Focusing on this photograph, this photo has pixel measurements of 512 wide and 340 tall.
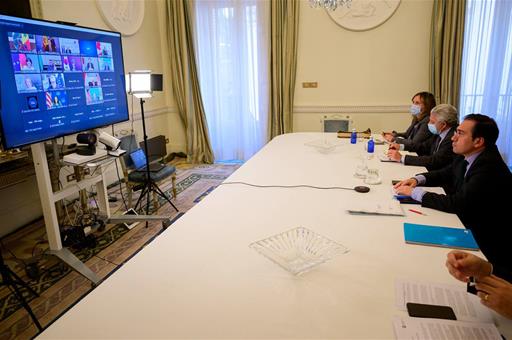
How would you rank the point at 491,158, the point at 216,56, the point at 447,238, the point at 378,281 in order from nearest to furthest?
the point at 378,281 < the point at 447,238 < the point at 491,158 < the point at 216,56

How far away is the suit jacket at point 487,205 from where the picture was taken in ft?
5.25

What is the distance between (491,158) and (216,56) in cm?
406

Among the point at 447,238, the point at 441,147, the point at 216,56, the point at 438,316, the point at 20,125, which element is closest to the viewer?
the point at 438,316

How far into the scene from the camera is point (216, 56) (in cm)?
A: 504

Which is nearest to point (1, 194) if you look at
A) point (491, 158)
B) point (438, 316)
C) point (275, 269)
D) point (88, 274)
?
point (88, 274)

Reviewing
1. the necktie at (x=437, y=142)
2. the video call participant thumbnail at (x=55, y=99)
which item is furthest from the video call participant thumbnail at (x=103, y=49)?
the necktie at (x=437, y=142)

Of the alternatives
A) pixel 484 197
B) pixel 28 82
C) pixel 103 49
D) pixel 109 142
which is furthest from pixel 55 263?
pixel 484 197

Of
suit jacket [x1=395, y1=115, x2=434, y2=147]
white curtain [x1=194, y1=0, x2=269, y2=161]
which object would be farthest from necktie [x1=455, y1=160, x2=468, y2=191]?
white curtain [x1=194, y1=0, x2=269, y2=161]

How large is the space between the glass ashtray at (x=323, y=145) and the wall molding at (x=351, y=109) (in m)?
1.55

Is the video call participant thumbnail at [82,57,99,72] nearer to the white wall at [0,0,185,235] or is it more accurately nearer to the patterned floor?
the white wall at [0,0,185,235]

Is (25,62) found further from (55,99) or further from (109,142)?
(109,142)

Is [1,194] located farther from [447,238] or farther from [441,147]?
[441,147]

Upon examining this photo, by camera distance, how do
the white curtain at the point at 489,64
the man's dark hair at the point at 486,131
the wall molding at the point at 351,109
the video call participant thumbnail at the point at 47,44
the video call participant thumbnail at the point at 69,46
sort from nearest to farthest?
the man's dark hair at the point at 486,131, the video call participant thumbnail at the point at 47,44, the video call participant thumbnail at the point at 69,46, the white curtain at the point at 489,64, the wall molding at the point at 351,109

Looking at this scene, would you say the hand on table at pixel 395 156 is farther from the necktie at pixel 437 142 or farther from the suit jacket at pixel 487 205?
the suit jacket at pixel 487 205
